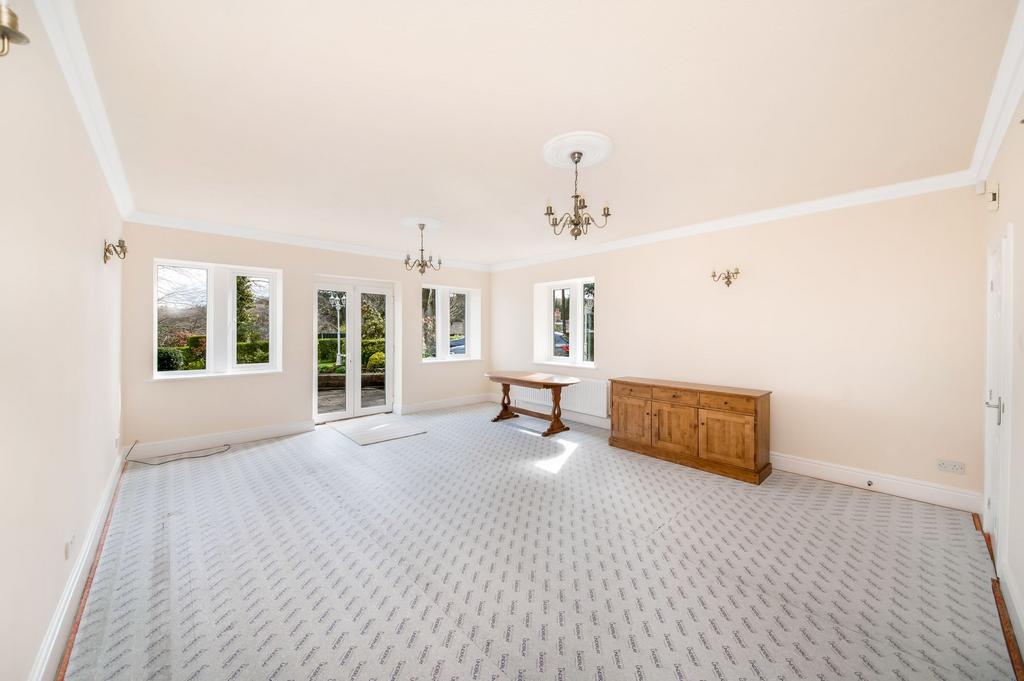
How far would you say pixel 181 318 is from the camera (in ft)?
15.2

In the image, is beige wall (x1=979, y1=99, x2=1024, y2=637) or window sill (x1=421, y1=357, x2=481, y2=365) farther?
window sill (x1=421, y1=357, x2=481, y2=365)

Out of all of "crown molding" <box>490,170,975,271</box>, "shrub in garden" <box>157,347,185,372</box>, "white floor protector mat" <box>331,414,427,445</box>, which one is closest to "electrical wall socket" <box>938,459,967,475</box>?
"crown molding" <box>490,170,975,271</box>

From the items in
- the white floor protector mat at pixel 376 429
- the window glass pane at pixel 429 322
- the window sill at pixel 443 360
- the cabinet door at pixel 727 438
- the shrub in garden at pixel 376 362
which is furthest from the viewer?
the window glass pane at pixel 429 322

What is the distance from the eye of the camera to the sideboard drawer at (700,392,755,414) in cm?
370

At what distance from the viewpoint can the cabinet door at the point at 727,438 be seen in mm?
3674

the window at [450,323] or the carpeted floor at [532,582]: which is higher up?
the window at [450,323]

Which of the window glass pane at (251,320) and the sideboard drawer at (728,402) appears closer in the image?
the sideboard drawer at (728,402)

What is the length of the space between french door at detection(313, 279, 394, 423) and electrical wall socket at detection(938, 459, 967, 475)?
6.42 meters

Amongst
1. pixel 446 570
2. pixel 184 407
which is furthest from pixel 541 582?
pixel 184 407

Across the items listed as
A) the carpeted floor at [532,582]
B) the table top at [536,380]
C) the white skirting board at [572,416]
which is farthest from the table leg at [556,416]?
the carpeted floor at [532,582]

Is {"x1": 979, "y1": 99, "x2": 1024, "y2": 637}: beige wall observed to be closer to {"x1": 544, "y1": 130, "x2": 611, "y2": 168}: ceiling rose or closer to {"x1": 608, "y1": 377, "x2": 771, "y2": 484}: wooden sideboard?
{"x1": 608, "y1": 377, "x2": 771, "y2": 484}: wooden sideboard

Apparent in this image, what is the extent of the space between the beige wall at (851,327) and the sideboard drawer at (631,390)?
2.06 feet

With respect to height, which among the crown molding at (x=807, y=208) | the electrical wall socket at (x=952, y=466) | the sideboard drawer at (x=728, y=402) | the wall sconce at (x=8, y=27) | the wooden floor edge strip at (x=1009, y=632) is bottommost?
the wooden floor edge strip at (x=1009, y=632)

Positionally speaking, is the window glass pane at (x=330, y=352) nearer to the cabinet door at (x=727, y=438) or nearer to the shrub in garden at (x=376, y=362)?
the shrub in garden at (x=376, y=362)
